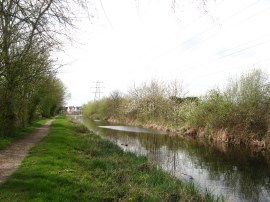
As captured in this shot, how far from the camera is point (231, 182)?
13844 millimetres

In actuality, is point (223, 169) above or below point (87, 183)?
below

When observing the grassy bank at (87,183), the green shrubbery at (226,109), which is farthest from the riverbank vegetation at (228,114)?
the grassy bank at (87,183)

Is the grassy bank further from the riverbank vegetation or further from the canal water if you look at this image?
the riverbank vegetation

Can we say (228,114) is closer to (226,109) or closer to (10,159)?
(226,109)

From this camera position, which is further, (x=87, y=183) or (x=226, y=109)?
(x=226, y=109)

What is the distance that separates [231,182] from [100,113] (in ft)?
264

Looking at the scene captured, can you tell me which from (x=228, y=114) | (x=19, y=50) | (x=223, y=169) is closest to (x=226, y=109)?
(x=228, y=114)

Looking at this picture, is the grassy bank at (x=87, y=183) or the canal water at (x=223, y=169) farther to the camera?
the canal water at (x=223, y=169)

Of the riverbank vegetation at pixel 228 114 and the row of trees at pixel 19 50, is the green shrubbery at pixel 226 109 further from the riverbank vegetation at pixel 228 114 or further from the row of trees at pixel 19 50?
the row of trees at pixel 19 50

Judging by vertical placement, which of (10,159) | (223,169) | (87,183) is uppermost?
(10,159)

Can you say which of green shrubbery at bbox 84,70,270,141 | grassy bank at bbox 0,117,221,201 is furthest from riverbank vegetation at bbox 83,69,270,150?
grassy bank at bbox 0,117,221,201

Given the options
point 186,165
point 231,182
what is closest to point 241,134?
point 186,165

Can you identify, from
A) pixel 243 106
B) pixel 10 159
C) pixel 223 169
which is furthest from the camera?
pixel 243 106

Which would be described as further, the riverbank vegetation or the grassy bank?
the riverbank vegetation
